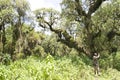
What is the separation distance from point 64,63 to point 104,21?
26.5ft

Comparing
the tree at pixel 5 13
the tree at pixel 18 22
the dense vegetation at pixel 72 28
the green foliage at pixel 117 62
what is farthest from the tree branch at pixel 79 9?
the tree at pixel 5 13

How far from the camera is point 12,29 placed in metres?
22.7

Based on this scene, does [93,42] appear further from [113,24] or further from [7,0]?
[7,0]

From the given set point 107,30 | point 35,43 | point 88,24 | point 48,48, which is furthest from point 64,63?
point 48,48

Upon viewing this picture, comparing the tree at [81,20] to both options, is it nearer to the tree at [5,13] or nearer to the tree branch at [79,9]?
the tree branch at [79,9]

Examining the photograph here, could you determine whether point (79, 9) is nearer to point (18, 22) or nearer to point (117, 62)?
point (117, 62)

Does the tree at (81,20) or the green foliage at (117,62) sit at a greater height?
the tree at (81,20)

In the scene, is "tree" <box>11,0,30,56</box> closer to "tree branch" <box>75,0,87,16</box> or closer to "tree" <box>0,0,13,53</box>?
"tree" <box>0,0,13,53</box>

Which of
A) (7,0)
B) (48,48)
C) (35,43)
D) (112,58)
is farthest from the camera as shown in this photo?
(48,48)

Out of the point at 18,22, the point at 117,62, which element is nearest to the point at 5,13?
the point at 18,22

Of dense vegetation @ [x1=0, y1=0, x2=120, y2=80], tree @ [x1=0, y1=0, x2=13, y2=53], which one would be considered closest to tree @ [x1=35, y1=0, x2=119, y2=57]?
dense vegetation @ [x1=0, y1=0, x2=120, y2=80]

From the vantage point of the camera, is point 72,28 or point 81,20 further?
point 72,28

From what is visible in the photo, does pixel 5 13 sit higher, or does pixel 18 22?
pixel 5 13

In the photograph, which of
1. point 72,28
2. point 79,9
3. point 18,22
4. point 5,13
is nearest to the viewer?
point 79,9
